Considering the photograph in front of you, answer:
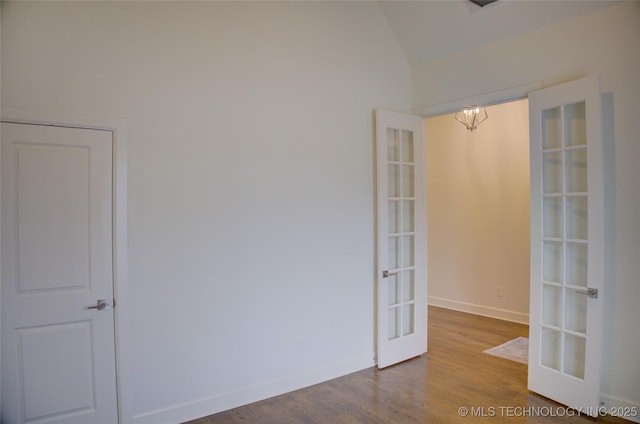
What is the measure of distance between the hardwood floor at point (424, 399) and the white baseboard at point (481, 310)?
4.79 ft

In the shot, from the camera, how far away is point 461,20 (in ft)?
12.1

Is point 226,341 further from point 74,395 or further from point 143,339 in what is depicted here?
point 74,395

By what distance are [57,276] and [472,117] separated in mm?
5183

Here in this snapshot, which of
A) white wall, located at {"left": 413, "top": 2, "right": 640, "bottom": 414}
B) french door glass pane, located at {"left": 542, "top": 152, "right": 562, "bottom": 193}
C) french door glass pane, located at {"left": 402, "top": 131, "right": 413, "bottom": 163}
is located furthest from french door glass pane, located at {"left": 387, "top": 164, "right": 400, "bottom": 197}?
white wall, located at {"left": 413, "top": 2, "right": 640, "bottom": 414}

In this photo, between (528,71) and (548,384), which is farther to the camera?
(528,71)

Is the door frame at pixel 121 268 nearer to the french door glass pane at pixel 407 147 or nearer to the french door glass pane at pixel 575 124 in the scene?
the french door glass pane at pixel 407 147

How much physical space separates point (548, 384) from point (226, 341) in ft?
8.59

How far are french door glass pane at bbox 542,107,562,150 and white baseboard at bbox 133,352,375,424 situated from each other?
253cm

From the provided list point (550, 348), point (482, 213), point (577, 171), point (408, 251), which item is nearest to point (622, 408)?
point (550, 348)

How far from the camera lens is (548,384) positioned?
10.7ft

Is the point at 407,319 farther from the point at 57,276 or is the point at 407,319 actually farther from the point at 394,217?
the point at 57,276

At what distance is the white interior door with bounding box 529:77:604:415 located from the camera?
2.96 m

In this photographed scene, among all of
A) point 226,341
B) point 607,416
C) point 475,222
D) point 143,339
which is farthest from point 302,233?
point 475,222

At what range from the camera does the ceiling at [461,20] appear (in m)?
3.24
